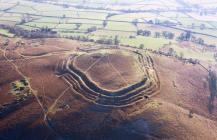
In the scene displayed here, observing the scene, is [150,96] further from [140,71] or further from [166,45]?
[166,45]

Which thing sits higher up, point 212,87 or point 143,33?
point 143,33

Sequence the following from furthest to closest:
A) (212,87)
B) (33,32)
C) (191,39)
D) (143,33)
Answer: (191,39) < (143,33) < (33,32) < (212,87)

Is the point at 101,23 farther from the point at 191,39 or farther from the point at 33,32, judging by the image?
the point at 191,39

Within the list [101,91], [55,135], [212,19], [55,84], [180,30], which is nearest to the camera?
[55,135]

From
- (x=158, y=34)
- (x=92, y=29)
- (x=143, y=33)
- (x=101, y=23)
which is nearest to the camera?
(x=143, y=33)

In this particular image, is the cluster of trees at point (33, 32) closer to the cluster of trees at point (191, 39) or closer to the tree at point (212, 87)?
the cluster of trees at point (191, 39)

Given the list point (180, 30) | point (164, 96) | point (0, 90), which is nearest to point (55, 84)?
point (0, 90)

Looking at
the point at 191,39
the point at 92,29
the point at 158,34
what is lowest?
the point at 191,39

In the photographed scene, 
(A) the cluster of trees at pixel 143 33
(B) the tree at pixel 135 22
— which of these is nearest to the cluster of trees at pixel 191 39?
(A) the cluster of trees at pixel 143 33

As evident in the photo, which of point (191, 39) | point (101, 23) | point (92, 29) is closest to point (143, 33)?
point (191, 39)

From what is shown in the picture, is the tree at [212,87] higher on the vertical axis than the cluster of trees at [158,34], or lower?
lower

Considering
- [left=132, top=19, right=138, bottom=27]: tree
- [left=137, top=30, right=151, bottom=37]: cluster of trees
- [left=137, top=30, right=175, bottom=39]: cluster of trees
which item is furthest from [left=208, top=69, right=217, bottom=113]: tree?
[left=132, top=19, right=138, bottom=27]: tree
